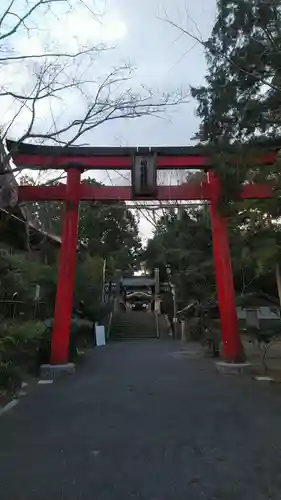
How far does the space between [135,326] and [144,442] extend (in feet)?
79.4

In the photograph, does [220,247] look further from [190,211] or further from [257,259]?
[190,211]

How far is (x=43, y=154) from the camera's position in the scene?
1254 cm

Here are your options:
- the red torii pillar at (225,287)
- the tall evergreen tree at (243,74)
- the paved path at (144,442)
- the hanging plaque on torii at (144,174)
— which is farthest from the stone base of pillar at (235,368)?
the tall evergreen tree at (243,74)

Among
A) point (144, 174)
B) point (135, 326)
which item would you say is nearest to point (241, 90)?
point (144, 174)

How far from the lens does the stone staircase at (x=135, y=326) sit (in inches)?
1114

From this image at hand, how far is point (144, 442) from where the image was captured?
6020 millimetres

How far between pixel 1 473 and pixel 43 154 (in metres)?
8.96

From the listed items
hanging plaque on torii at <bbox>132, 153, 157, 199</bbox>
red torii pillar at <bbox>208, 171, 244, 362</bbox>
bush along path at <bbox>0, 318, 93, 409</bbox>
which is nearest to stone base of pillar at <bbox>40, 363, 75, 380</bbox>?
bush along path at <bbox>0, 318, 93, 409</bbox>

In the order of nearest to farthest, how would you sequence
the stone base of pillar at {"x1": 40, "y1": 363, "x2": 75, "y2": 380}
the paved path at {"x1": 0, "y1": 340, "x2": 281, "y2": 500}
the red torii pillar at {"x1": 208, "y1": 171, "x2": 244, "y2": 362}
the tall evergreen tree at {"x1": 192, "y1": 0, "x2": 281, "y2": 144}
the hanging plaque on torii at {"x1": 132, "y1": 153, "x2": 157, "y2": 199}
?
1. the paved path at {"x1": 0, "y1": 340, "x2": 281, "y2": 500}
2. the tall evergreen tree at {"x1": 192, "y1": 0, "x2": 281, "y2": 144}
3. the stone base of pillar at {"x1": 40, "y1": 363, "x2": 75, "y2": 380}
4. the hanging plaque on torii at {"x1": 132, "y1": 153, "x2": 157, "y2": 199}
5. the red torii pillar at {"x1": 208, "y1": 171, "x2": 244, "y2": 362}

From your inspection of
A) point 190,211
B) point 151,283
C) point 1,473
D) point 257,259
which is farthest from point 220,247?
point 151,283

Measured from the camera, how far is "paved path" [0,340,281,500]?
4398mm

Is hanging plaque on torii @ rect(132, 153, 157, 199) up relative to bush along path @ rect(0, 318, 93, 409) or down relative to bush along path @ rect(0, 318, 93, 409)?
up

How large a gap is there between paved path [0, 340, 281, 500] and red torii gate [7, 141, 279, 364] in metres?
1.73

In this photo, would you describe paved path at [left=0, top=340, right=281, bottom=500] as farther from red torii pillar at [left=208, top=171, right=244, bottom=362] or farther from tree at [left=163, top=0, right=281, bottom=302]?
tree at [left=163, top=0, right=281, bottom=302]
